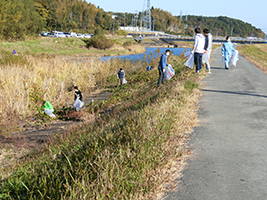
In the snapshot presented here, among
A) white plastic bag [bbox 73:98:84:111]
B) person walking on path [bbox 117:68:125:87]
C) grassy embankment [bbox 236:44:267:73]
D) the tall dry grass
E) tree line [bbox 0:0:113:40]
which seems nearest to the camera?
the tall dry grass

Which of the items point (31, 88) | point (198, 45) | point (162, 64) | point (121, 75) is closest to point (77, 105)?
point (31, 88)

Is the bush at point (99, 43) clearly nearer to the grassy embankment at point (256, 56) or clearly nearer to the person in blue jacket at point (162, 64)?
the grassy embankment at point (256, 56)

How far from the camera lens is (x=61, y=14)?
11025 cm

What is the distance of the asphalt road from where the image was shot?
3736mm

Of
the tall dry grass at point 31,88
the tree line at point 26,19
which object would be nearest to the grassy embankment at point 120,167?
the tall dry grass at point 31,88

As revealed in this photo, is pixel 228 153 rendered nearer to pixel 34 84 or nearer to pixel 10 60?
pixel 34 84

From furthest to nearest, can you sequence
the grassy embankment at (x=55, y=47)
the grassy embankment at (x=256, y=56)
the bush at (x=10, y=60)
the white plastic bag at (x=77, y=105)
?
the grassy embankment at (x=55, y=47) < the grassy embankment at (x=256, y=56) < the bush at (x=10, y=60) < the white plastic bag at (x=77, y=105)

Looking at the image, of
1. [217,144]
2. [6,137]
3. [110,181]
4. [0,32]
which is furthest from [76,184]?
[0,32]

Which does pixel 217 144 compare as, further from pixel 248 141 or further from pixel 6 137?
pixel 6 137

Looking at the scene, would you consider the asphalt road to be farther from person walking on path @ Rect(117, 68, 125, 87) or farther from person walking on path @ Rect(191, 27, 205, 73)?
person walking on path @ Rect(117, 68, 125, 87)

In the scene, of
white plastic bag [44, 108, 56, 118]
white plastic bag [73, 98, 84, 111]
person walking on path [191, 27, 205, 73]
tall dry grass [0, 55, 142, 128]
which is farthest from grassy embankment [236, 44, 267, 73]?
white plastic bag [44, 108, 56, 118]

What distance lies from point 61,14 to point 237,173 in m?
115

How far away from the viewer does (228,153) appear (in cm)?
496

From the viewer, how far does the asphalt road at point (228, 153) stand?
374cm
